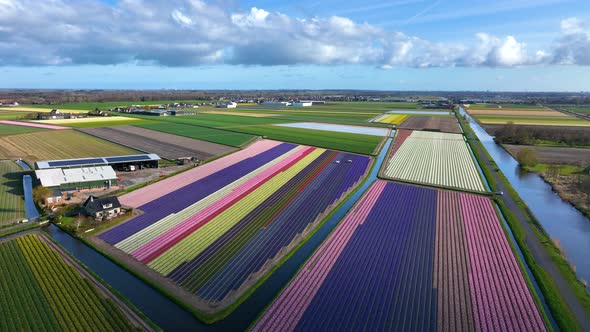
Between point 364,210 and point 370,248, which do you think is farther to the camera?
point 364,210

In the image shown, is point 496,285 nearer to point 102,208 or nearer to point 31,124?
point 102,208

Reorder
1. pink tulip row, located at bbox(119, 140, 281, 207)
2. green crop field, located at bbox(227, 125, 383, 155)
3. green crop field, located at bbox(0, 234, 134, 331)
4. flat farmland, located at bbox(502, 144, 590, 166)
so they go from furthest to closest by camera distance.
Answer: green crop field, located at bbox(227, 125, 383, 155) → flat farmland, located at bbox(502, 144, 590, 166) → pink tulip row, located at bbox(119, 140, 281, 207) → green crop field, located at bbox(0, 234, 134, 331)

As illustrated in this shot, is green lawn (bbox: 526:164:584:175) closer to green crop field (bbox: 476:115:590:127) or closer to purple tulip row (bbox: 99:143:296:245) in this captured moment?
purple tulip row (bbox: 99:143:296:245)

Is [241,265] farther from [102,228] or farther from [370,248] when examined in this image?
[102,228]

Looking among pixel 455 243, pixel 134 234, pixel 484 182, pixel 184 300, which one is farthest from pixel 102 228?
pixel 484 182

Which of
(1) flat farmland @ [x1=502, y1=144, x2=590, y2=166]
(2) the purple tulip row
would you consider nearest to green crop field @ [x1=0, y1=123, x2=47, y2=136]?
(2) the purple tulip row

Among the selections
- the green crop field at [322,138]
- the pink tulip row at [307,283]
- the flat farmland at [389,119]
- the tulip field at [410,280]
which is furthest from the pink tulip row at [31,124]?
the flat farmland at [389,119]
